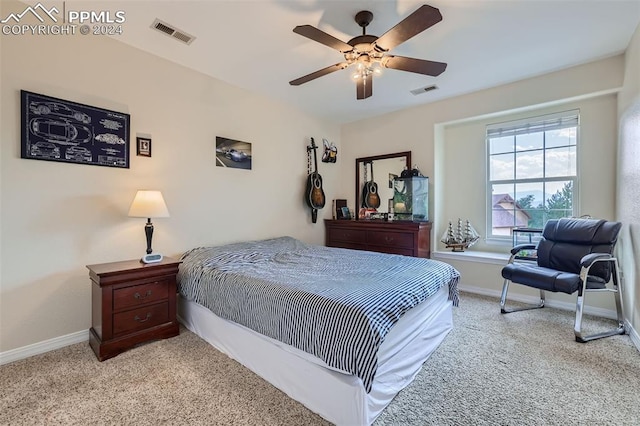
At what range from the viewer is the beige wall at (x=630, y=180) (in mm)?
2283

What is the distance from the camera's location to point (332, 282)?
188 centimetres

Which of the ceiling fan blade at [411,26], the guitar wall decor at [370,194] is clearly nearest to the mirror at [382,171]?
the guitar wall decor at [370,194]

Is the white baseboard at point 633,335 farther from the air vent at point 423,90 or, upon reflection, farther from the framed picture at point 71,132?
the framed picture at point 71,132

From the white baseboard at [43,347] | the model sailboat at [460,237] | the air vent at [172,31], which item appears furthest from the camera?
the model sailboat at [460,237]

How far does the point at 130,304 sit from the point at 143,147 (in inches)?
55.9

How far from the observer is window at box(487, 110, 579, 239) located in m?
3.28

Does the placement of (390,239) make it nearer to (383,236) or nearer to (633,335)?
(383,236)

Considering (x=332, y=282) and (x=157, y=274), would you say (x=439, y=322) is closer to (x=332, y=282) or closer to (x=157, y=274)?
(x=332, y=282)

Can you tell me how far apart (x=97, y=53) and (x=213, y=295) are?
89.4 inches

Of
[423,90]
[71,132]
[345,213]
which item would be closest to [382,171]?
[345,213]

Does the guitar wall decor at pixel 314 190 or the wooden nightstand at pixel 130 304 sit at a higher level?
the guitar wall decor at pixel 314 190

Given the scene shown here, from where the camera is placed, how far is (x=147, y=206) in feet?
7.71

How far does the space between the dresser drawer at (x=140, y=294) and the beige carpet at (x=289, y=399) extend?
361 millimetres

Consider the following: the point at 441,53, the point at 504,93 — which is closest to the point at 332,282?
the point at 441,53
